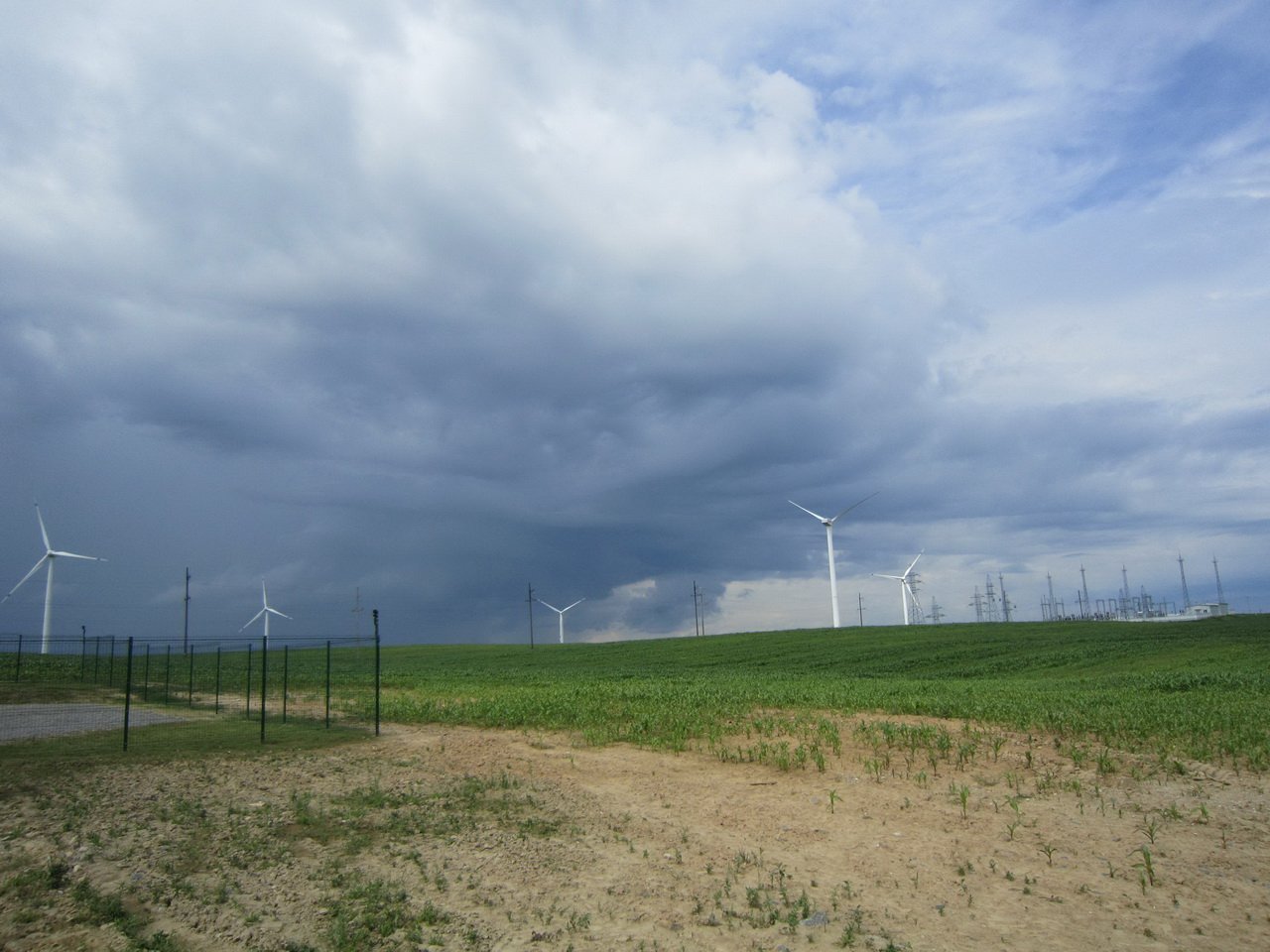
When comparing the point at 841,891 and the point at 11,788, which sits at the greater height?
the point at 11,788

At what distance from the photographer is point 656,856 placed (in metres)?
9.96

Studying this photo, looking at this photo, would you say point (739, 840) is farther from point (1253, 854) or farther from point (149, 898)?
point (149, 898)

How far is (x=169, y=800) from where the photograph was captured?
11430 millimetres

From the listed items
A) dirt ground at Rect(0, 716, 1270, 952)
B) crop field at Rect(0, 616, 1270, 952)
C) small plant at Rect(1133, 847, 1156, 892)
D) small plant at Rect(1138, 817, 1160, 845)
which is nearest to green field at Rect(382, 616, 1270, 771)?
crop field at Rect(0, 616, 1270, 952)

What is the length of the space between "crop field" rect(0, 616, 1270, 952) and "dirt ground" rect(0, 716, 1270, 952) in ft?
0.13

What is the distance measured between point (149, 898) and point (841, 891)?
277 inches

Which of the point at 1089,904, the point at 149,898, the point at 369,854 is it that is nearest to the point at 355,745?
the point at 369,854

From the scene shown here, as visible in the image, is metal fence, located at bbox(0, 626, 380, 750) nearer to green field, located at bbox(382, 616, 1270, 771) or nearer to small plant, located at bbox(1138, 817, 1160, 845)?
green field, located at bbox(382, 616, 1270, 771)

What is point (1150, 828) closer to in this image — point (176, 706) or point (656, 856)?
point (656, 856)

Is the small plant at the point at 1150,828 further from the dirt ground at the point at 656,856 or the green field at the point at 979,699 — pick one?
the green field at the point at 979,699

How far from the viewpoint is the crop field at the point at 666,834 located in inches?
307

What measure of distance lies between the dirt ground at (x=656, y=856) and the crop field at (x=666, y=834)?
0.04 meters

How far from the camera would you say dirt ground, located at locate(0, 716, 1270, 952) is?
7.75 m

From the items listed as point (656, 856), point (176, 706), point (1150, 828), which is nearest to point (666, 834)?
point (656, 856)
